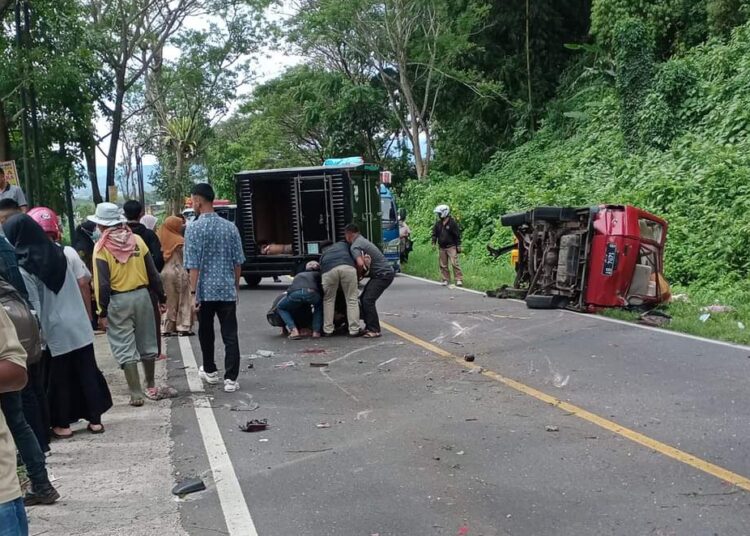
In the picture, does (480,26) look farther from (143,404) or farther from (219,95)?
(143,404)

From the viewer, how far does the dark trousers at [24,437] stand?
440cm

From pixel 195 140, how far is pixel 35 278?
37.4m

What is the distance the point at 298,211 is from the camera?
17.8 meters

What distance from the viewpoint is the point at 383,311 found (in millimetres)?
13969

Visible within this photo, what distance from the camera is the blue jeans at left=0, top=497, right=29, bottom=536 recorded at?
107 inches

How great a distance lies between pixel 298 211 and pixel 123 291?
1046 cm

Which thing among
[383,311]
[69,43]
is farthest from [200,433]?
[69,43]

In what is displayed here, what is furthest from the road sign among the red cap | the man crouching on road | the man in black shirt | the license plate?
the license plate

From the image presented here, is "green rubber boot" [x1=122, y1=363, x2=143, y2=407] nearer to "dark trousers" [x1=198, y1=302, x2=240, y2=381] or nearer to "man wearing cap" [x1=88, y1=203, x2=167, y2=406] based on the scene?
"man wearing cap" [x1=88, y1=203, x2=167, y2=406]

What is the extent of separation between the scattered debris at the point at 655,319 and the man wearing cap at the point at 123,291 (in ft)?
23.3

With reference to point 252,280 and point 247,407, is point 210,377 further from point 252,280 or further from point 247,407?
point 252,280

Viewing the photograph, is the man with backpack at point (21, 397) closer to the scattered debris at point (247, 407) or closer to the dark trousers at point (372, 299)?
the scattered debris at point (247, 407)

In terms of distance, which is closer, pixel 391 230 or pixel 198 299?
pixel 198 299

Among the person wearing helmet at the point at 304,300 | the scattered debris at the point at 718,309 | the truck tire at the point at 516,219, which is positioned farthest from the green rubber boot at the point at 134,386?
the truck tire at the point at 516,219
